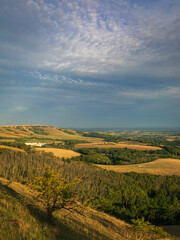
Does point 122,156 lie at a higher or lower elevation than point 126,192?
lower

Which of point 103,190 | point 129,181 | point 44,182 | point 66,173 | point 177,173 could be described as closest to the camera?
point 44,182

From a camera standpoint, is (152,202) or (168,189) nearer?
(152,202)

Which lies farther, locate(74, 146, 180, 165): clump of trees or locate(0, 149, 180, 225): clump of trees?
locate(74, 146, 180, 165): clump of trees

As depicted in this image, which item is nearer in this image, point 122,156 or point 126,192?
point 126,192

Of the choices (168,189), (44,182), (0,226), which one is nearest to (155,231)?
(44,182)

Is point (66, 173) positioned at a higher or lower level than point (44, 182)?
lower

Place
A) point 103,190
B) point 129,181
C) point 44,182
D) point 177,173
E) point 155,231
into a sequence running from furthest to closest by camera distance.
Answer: point 177,173 → point 129,181 → point 103,190 → point 155,231 → point 44,182

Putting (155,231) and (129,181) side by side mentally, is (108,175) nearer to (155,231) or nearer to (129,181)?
(129,181)

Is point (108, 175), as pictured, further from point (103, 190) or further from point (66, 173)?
point (66, 173)

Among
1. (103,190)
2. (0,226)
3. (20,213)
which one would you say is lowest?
(103,190)

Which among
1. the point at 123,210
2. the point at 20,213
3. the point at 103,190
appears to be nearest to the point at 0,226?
the point at 20,213

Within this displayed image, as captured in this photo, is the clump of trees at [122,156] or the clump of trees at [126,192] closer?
the clump of trees at [126,192]
